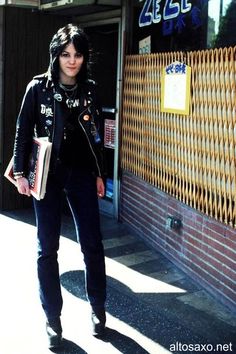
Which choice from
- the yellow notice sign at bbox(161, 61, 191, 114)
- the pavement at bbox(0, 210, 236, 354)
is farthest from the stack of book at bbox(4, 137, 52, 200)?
the yellow notice sign at bbox(161, 61, 191, 114)

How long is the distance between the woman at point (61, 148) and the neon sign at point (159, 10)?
1.92 meters

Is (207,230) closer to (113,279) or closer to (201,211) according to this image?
(201,211)

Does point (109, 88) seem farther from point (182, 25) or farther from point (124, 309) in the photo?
point (124, 309)

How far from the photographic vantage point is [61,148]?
343 cm

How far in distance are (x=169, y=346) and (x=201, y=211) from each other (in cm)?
140

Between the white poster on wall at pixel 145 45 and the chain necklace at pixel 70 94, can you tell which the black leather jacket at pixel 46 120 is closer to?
the chain necklace at pixel 70 94

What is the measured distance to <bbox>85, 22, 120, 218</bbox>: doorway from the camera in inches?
262

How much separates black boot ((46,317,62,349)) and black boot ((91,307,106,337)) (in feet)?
0.80

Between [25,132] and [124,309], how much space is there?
1610 millimetres

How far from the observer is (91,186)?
11.6ft

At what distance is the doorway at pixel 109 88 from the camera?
665cm

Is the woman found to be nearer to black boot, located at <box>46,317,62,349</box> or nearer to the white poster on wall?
black boot, located at <box>46,317,62,349</box>

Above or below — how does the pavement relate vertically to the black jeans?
below

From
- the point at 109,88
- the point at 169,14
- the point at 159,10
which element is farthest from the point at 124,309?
the point at 109,88
